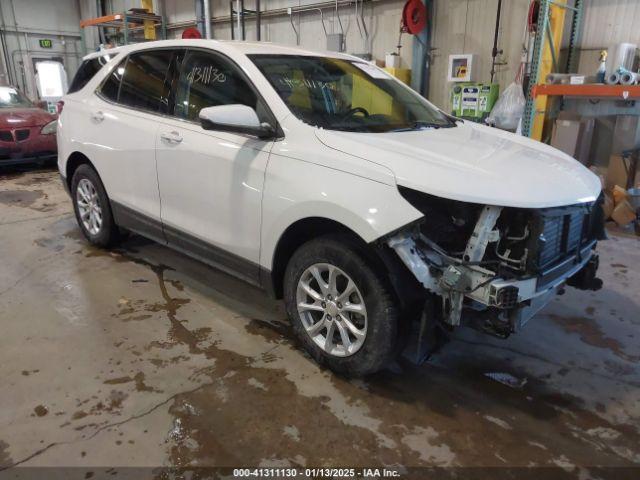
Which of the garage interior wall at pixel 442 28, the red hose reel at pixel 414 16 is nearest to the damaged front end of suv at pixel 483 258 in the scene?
the garage interior wall at pixel 442 28

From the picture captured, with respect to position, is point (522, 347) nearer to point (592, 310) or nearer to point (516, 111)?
point (592, 310)

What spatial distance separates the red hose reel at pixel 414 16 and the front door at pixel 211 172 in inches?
182

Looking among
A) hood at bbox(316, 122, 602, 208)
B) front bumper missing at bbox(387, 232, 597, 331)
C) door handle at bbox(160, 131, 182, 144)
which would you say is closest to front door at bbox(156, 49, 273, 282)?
door handle at bbox(160, 131, 182, 144)

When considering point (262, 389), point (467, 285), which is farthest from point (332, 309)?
point (467, 285)

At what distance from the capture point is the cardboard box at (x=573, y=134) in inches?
215

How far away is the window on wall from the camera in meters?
2.67

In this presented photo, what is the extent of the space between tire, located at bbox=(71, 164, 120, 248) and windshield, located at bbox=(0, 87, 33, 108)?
487 cm

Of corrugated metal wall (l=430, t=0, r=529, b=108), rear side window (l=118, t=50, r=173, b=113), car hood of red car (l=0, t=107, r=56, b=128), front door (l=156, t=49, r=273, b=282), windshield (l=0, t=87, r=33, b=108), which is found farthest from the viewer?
windshield (l=0, t=87, r=33, b=108)

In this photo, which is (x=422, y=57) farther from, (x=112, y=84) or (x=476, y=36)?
(x=112, y=84)

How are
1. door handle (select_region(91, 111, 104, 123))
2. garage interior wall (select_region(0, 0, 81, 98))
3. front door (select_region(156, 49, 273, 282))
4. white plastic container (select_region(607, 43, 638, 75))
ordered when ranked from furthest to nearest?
garage interior wall (select_region(0, 0, 81, 98))
white plastic container (select_region(607, 43, 638, 75))
door handle (select_region(91, 111, 104, 123))
front door (select_region(156, 49, 273, 282))

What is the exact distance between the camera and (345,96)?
287cm

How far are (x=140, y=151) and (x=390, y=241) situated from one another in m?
1.98

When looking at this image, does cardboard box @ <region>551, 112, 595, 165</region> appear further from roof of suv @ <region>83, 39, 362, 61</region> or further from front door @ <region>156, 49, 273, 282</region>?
front door @ <region>156, 49, 273, 282</region>

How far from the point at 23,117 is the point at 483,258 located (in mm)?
7378
